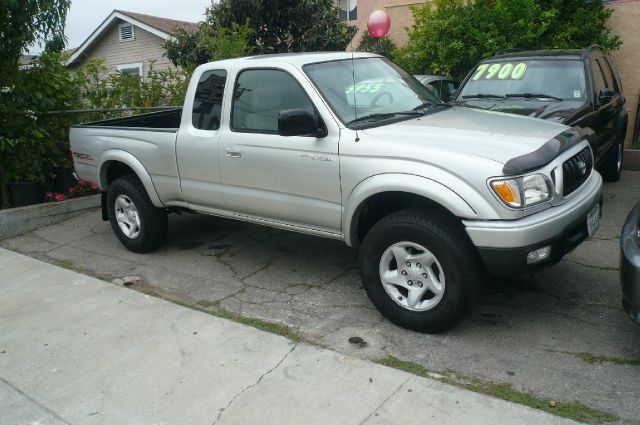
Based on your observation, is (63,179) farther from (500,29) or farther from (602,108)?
(500,29)

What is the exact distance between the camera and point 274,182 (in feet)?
14.5

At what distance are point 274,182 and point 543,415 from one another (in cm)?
248

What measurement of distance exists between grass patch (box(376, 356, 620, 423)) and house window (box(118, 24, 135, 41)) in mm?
19278

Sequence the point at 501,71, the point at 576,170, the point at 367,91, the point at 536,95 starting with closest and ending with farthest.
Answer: the point at 576,170, the point at 367,91, the point at 536,95, the point at 501,71

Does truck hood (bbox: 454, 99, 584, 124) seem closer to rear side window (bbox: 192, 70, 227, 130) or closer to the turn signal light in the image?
rear side window (bbox: 192, 70, 227, 130)

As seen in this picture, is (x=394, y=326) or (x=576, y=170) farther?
(x=394, y=326)

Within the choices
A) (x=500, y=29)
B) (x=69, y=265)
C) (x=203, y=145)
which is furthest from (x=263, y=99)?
(x=500, y=29)

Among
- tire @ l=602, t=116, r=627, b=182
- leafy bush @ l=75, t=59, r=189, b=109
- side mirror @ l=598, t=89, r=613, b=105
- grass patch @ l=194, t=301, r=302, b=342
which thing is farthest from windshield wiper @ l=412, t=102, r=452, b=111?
leafy bush @ l=75, t=59, r=189, b=109

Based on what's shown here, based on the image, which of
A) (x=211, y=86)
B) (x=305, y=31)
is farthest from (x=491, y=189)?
(x=305, y=31)

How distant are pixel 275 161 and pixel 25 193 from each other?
15.3ft

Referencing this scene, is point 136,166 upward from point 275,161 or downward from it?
downward

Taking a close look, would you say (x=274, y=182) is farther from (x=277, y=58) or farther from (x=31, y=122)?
(x=31, y=122)

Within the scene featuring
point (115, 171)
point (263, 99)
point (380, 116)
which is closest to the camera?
point (380, 116)

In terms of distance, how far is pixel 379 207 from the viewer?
4.14m
